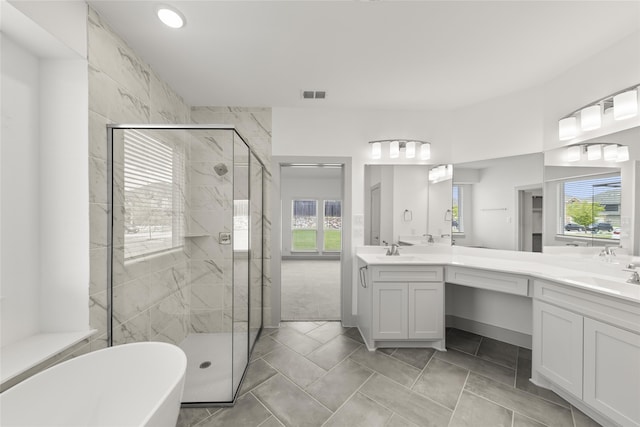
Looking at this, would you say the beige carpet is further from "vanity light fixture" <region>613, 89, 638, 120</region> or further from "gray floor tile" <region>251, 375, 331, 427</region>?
"vanity light fixture" <region>613, 89, 638, 120</region>

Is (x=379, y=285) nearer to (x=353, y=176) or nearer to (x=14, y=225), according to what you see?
(x=353, y=176)

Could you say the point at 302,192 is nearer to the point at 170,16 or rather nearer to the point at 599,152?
the point at 170,16

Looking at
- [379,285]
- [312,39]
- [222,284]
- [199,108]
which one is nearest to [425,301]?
[379,285]

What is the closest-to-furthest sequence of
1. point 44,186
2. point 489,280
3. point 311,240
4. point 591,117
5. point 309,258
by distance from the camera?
1. point 44,186
2. point 591,117
3. point 489,280
4. point 309,258
5. point 311,240

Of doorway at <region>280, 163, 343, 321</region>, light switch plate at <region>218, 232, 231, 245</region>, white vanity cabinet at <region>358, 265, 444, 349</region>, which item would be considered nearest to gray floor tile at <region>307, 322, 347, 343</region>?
white vanity cabinet at <region>358, 265, 444, 349</region>

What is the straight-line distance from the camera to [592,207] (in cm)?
207

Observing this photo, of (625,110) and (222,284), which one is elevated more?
(625,110)

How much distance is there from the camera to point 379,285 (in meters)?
2.40

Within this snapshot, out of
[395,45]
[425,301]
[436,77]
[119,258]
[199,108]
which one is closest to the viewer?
[119,258]

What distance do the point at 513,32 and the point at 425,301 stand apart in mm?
2259

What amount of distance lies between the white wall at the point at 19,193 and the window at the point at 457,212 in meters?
3.55

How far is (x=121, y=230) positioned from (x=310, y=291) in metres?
3.17

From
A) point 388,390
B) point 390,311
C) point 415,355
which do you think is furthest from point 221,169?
point 415,355

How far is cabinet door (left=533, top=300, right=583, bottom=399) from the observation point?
164cm
